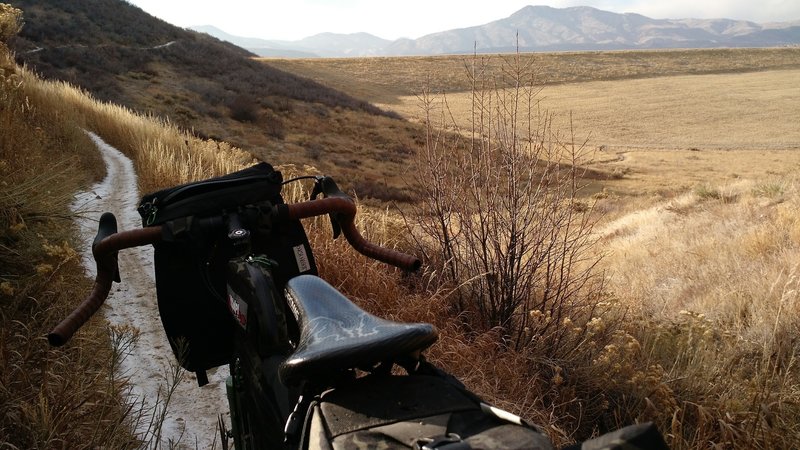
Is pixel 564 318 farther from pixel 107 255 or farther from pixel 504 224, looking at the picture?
pixel 107 255

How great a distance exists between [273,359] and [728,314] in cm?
551

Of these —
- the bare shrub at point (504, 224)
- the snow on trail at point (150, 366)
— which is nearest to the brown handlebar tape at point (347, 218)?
the snow on trail at point (150, 366)

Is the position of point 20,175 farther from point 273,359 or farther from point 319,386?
point 319,386

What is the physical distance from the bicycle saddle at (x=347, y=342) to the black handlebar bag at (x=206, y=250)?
0.73m

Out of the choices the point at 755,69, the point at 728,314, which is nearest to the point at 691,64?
the point at 755,69

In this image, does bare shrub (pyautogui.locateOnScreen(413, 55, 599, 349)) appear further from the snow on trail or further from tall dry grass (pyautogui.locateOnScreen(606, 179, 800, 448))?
the snow on trail

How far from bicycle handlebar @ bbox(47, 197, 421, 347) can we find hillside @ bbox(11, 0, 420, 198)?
1755cm

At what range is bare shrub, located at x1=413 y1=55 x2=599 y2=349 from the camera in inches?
162

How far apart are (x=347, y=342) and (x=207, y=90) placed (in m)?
32.6

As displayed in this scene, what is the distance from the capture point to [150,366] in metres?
3.71

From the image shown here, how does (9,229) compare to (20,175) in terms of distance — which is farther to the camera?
(20,175)

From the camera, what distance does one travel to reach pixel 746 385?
370cm

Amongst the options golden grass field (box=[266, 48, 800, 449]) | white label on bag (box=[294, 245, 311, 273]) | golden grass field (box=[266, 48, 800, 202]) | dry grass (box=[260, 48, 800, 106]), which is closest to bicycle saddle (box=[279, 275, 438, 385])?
white label on bag (box=[294, 245, 311, 273])

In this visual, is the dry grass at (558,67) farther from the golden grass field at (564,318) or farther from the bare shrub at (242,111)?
the golden grass field at (564,318)
